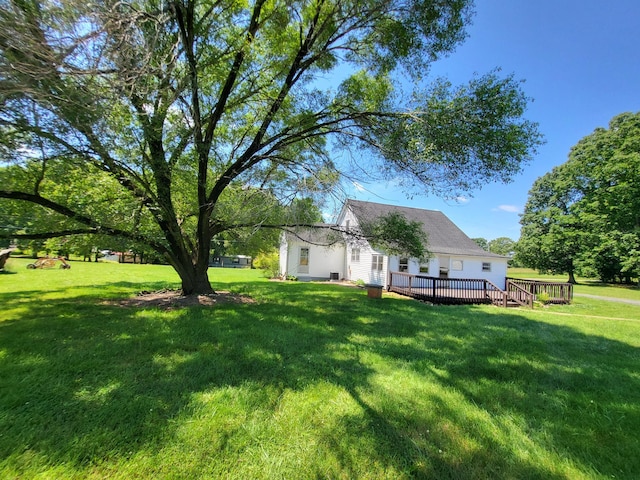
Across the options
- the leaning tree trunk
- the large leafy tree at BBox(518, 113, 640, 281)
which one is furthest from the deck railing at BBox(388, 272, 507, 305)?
the large leafy tree at BBox(518, 113, 640, 281)

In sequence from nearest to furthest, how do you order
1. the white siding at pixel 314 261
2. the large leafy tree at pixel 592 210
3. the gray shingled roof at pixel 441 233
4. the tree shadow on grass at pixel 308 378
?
the tree shadow on grass at pixel 308 378 → the gray shingled roof at pixel 441 233 → the white siding at pixel 314 261 → the large leafy tree at pixel 592 210

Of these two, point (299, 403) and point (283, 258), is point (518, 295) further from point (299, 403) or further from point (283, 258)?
point (283, 258)

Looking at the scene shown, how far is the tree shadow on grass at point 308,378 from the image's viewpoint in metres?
2.29

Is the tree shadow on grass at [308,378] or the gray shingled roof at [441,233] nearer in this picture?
the tree shadow on grass at [308,378]

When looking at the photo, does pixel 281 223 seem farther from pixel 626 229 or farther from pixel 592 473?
pixel 626 229

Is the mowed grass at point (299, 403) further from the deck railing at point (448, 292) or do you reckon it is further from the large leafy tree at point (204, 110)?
the deck railing at point (448, 292)

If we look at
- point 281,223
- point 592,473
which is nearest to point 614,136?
point 281,223

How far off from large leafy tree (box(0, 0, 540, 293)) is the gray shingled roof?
9.78 meters

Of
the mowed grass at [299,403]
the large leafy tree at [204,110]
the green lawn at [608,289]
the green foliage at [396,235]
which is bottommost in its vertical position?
the green lawn at [608,289]

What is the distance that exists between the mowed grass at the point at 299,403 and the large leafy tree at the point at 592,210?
27137mm

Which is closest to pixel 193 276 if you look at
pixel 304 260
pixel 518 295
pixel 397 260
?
pixel 397 260

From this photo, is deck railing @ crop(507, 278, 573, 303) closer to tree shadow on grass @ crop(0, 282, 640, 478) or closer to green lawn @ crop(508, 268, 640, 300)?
green lawn @ crop(508, 268, 640, 300)

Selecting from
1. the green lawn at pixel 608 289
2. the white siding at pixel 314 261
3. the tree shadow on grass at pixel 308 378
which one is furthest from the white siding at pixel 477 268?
the tree shadow on grass at pixel 308 378

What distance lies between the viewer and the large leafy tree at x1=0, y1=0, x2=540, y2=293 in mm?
3691
